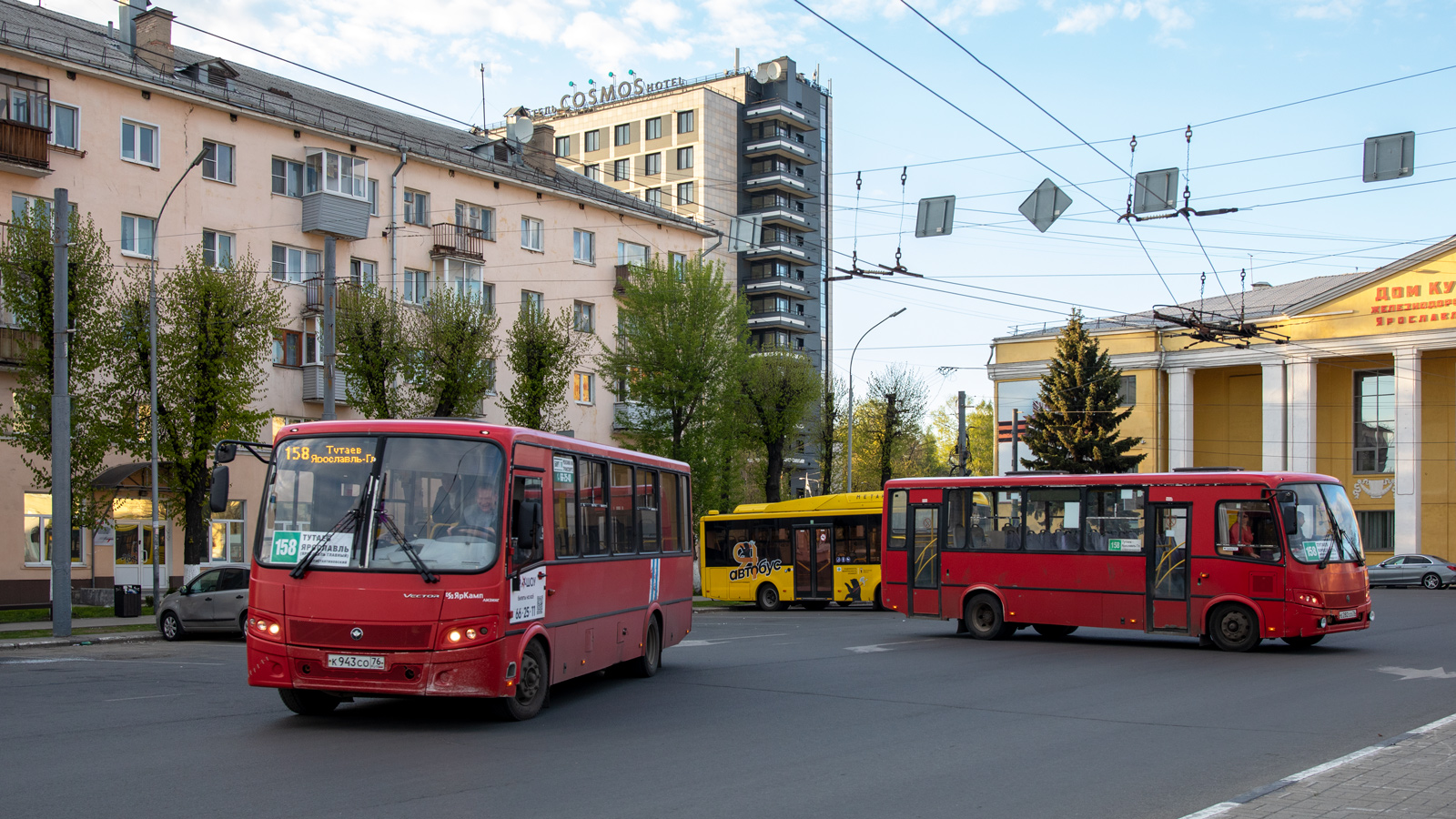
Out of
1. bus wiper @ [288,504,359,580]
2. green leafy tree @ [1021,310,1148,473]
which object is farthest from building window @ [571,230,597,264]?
bus wiper @ [288,504,359,580]

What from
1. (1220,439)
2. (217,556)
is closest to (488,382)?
(217,556)

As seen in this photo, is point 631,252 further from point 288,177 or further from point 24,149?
point 24,149

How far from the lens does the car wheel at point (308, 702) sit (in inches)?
451

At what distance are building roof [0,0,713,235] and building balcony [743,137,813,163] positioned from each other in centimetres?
2996

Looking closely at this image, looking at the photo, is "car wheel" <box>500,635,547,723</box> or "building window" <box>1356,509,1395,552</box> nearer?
"car wheel" <box>500,635,547,723</box>

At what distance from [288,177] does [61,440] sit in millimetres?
18856

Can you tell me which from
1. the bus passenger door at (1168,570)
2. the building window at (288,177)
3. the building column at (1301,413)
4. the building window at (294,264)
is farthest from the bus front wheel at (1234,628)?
the building column at (1301,413)

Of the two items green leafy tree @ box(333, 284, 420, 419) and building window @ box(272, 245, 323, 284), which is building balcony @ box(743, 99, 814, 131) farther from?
green leafy tree @ box(333, 284, 420, 419)

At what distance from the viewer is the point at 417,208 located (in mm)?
45719

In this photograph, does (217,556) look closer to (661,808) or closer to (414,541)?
(414,541)

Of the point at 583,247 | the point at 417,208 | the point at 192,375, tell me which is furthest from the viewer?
the point at 583,247

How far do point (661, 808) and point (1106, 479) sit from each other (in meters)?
14.7

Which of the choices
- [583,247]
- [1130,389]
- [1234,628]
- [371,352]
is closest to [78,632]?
[371,352]

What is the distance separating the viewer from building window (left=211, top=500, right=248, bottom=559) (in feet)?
130
